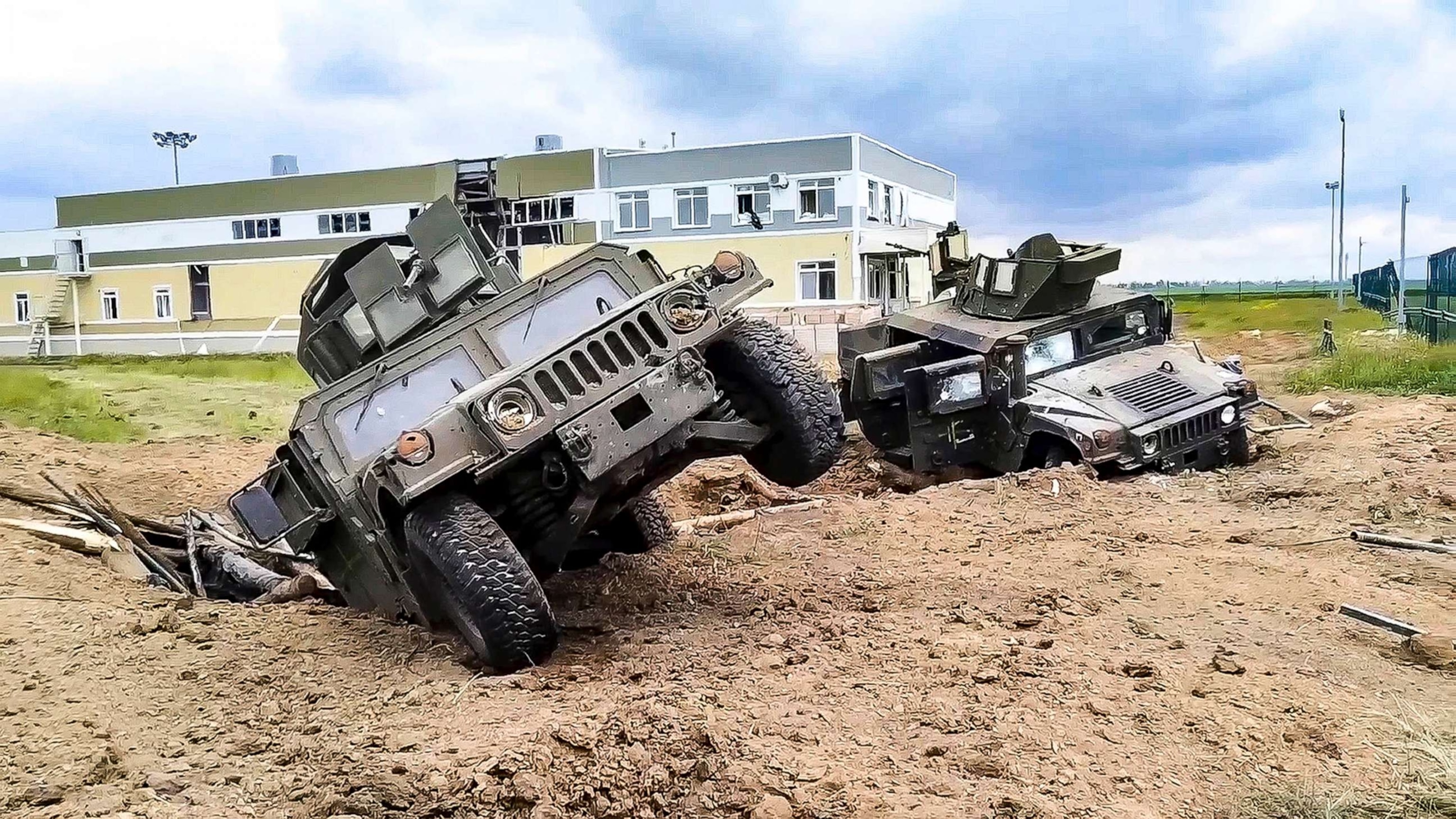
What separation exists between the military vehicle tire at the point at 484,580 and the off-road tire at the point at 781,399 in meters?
1.45

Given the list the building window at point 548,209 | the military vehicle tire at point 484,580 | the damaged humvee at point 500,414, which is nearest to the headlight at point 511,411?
the damaged humvee at point 500,414

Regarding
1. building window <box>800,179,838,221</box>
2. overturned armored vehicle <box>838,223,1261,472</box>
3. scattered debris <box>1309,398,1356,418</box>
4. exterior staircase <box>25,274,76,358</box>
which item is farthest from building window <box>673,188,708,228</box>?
exterior staircase <box>25,274,76,358</box>

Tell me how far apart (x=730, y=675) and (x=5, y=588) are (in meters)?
4.34

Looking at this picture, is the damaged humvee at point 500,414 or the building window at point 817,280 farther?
the building window at point 817,280

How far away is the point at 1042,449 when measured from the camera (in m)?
9.69

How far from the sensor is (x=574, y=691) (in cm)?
487

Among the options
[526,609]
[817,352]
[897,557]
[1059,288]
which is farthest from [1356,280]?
[526,609]

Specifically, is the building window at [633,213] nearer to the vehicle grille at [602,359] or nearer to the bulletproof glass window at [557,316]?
the bulletproof glass window at [557,316]

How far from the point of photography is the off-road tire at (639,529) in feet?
24.4

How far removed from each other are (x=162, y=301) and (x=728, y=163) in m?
19.1

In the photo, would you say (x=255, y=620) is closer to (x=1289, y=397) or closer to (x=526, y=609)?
(x=526, y=609)

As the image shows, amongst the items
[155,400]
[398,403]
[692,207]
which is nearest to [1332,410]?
[398,403]

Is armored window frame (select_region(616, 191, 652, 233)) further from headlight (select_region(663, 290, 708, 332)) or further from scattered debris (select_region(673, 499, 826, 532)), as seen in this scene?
headlight (select_region(663, 290, 708, 332))

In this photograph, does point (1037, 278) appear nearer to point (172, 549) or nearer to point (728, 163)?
→ point (172, 549)
